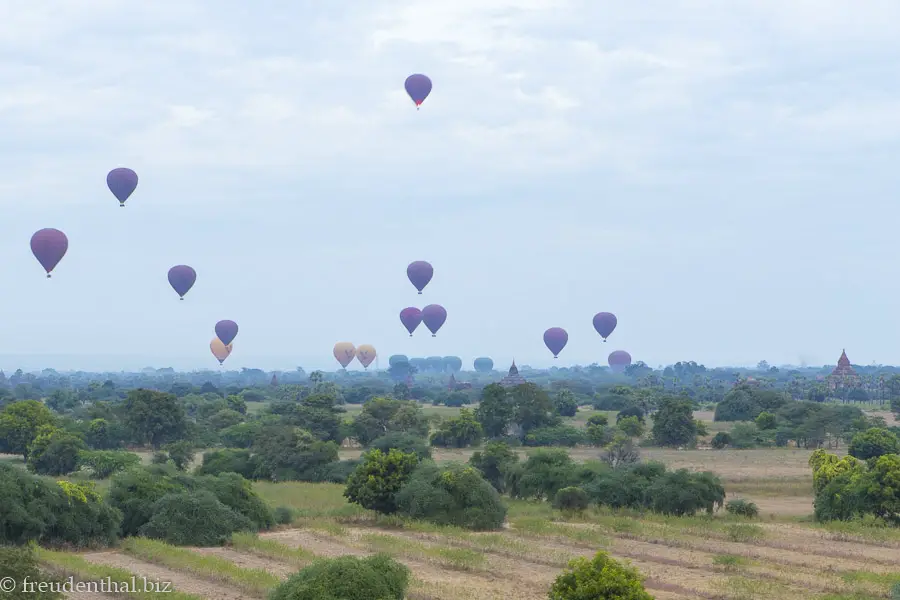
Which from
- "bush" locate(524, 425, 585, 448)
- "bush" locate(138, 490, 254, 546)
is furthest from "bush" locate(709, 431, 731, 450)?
"bush" locate(138, 490, 254, 546)

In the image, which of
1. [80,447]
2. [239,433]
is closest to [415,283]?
[239,433]

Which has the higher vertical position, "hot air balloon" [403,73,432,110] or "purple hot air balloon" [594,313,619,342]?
"hot air balloon" [403,73,432,110]

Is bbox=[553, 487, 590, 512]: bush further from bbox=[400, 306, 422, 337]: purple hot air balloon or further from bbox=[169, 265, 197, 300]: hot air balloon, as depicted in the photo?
bbox=[400, 306, 422, 337]: purple hot air balloon

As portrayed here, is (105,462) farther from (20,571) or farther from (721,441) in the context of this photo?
(721,441)

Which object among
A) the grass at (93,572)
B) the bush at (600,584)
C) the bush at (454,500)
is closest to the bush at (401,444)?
the bush at (454,500)

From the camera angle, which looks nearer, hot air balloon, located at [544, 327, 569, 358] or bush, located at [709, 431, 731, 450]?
bush, located at [709, 431, 731, 450]

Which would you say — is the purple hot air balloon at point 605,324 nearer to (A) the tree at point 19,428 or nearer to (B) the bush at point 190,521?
(A) the tree at point 19,428

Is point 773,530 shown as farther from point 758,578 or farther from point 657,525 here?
point 758,578

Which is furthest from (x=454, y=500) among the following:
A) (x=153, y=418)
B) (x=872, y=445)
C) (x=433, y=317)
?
(x=433, y=317)
